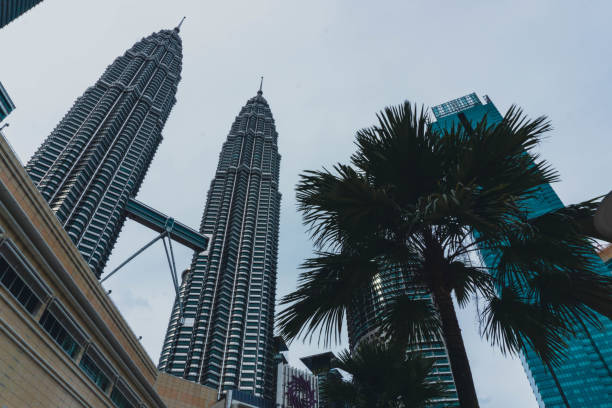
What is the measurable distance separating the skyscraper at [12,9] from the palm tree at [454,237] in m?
114

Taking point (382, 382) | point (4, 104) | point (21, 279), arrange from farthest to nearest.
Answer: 1. point (4, 104)
2. point (382, 382)
3. point (21, 279)

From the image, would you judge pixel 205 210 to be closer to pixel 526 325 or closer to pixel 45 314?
pixel 45 314

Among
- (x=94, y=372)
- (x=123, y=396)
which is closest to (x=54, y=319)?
(x=94, y=372)

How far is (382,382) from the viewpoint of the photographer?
11.7 metres

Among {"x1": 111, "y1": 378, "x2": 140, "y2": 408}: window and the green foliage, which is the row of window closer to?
{"x1": 111, "y1": 378, "x2": 140, "y2": 408}: window

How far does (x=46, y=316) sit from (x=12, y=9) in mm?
112053

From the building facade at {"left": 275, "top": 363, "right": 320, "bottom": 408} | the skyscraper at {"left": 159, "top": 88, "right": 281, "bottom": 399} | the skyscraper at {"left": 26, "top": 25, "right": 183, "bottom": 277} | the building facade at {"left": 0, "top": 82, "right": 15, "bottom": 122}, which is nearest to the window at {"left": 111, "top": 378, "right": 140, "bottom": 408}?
the building facade at {"left": 0, "top": 82, "right": 15, "bottom": 122}

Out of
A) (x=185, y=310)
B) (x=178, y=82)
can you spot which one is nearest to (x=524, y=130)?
(x=185, y=310)

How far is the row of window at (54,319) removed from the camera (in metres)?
8.62

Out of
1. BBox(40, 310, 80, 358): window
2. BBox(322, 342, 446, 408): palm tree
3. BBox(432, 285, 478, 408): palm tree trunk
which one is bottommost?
BBox(432, 285, 478, 408): palm tree trunk

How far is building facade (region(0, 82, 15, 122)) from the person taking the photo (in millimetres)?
67688

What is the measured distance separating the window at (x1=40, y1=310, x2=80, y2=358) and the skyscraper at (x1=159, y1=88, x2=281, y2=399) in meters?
117

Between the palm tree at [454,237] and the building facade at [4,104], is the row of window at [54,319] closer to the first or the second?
the palm tree at [454,237]

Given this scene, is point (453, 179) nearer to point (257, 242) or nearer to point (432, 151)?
point (432, 151)
